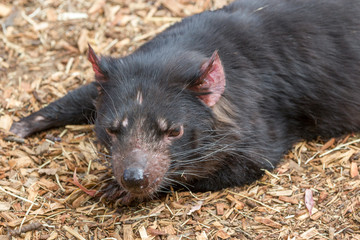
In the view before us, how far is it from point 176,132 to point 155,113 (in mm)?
222

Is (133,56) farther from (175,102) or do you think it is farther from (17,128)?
(17,128)

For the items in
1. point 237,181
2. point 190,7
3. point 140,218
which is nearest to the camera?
point 140,218

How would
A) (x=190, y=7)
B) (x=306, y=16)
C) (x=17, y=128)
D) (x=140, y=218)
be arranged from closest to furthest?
(x=140, y=218) < (x=306, y=16) < (x=17, y=128) < (x=190, y=7)

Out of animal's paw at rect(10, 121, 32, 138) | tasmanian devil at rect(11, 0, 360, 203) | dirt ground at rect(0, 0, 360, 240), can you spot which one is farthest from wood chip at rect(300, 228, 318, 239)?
animal's paw at rect(10, 121, 32, 138)

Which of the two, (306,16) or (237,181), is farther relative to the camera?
(306,16)

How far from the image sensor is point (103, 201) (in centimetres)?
439

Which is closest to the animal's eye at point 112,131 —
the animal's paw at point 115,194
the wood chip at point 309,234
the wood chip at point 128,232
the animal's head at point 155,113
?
the animal's head at point 155,113

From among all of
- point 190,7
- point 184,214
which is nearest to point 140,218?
point 184,214

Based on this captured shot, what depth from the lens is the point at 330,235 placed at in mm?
3988

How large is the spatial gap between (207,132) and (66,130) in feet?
6.10

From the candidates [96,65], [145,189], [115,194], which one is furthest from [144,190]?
[96,65]

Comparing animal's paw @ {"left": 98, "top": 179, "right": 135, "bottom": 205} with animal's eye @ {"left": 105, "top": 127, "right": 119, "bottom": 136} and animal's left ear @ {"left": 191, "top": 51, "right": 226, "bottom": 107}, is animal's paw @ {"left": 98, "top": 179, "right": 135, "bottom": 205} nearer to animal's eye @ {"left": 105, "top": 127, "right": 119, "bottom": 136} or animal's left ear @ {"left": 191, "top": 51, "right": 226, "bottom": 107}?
animal's eye @ {"left": 105, "top": 127, "right": 119, "bottom": 136}

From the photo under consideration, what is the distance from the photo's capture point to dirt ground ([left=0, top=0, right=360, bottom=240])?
4047 mm

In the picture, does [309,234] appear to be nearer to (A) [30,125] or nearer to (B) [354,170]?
(B) [354,170]
